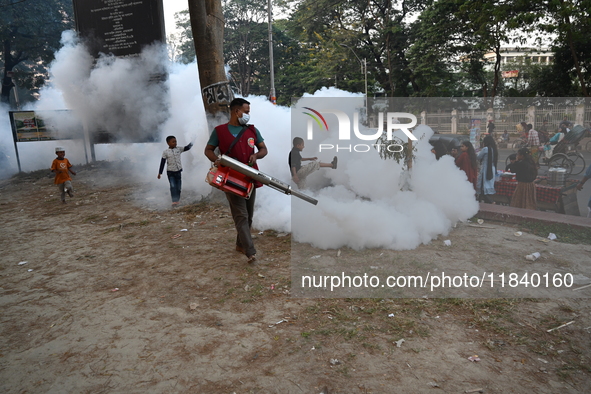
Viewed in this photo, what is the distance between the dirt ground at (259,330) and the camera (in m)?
2.34

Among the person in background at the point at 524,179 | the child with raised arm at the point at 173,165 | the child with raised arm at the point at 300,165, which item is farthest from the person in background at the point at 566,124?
the child with raised arm at the point at 173,165

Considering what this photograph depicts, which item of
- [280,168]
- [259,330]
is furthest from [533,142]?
[259,330]

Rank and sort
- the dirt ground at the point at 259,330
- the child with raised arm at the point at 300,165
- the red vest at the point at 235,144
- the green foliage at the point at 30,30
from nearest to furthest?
the dirt ground at the point at 259,330
the red vest at the point at 235,144
the child with raised arm at the point at 300,165
the green foliage at the point at 30,30

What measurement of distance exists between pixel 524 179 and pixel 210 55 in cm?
532

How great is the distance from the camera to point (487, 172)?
632 cm

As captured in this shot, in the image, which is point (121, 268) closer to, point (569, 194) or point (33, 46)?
point (569, 194)

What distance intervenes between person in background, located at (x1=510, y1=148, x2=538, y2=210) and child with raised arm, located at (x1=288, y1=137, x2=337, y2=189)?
2.73 metres

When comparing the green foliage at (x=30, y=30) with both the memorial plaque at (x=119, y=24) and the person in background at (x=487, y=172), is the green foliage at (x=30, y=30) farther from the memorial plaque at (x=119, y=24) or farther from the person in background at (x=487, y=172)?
the person in background at (x=487, y=172)

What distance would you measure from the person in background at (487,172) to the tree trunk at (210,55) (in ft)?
13.8

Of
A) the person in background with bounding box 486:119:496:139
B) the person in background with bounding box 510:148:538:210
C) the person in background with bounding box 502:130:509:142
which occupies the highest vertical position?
the person in background with bounding box 486:119:496:139

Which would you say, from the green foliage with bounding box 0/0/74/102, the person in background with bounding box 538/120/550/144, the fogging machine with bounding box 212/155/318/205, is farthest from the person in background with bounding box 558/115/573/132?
the green foliage with bounding box 0/0/74/102

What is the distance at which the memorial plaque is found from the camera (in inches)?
422

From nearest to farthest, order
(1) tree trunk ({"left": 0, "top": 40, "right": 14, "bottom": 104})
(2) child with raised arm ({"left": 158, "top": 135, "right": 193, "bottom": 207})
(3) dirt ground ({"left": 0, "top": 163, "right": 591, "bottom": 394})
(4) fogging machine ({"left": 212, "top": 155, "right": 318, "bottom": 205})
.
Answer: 1. (3) dirt ground ({"left": 0, "top": 163, "right": 591, "bottom": 394})
2. (4) fogging machine ({"left": 212, "top": 155, "right": 318, "bottom": 205})
3. (2) child with raised arm ({"left": 158, "top": 135, "right": 193, "bottom": 207})
4. (1) tree trunk ({"left": 0, "top": 40, "right": 14, "bottom": 104})

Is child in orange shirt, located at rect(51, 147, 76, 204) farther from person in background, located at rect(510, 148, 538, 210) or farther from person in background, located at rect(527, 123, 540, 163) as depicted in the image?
person in background, located at rect(527, 123, 540, 163)
